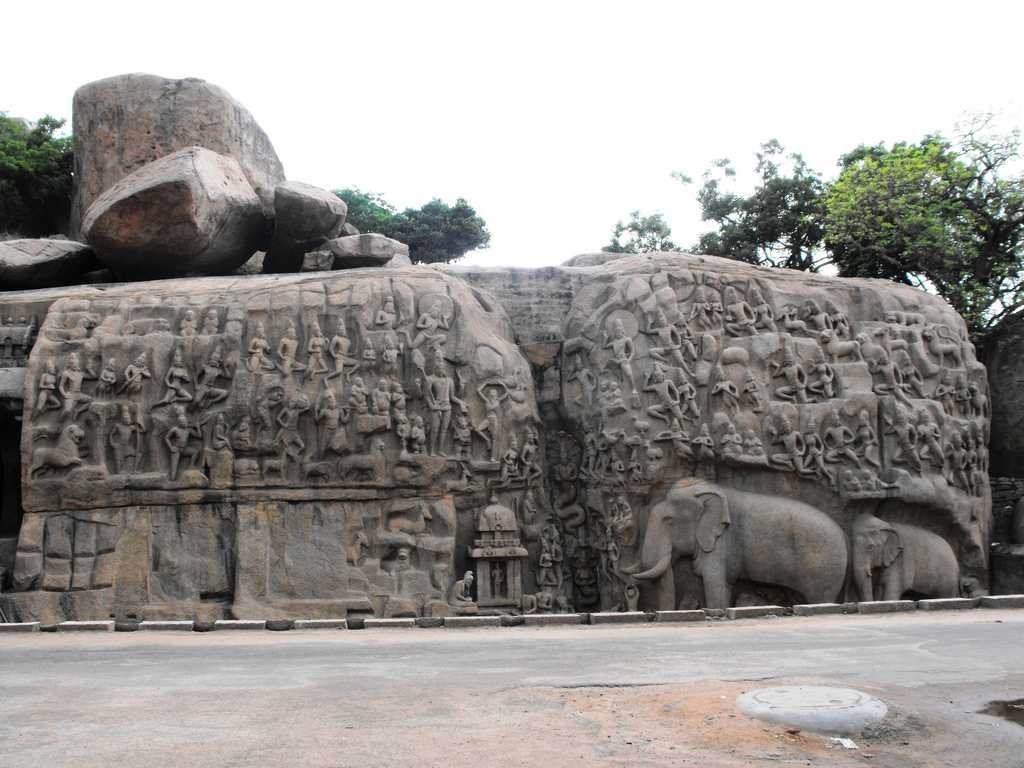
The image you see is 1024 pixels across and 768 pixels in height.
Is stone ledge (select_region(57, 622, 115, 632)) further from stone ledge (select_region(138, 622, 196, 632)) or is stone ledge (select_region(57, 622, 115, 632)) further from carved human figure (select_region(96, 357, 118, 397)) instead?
carved human figure (select_region(96, 357, 118, 397))

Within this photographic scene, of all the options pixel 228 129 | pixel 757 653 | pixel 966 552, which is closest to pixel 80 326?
pixel 228 129

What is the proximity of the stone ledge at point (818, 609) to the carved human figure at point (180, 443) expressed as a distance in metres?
8.44

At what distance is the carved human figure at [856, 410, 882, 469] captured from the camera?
15977 mm

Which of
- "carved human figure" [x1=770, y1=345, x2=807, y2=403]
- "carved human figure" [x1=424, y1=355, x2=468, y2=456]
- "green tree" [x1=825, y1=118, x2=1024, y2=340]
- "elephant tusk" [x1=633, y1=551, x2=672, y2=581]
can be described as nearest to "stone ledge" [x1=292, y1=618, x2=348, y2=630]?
"carved human figure" [x1=424, y1=355, x2=468, y2=456]

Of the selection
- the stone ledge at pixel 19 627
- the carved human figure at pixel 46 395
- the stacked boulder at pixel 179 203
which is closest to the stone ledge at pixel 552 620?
the stone ledge at pixel 19 627

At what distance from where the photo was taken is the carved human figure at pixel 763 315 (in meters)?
16.7

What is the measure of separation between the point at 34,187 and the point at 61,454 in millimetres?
14317

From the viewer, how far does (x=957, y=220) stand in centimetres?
2456

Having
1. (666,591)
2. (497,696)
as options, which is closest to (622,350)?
(666,591)

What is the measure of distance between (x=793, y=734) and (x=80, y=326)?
13.0m

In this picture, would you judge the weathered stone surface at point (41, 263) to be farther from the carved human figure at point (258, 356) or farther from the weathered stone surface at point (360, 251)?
the carved human figure at point (258, 356)

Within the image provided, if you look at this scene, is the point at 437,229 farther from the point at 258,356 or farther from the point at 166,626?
the point at 166,626

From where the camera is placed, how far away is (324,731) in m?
6.05

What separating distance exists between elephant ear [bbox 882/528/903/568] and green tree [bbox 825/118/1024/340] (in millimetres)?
9399
